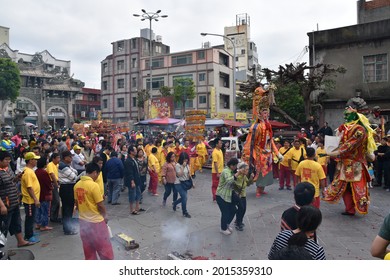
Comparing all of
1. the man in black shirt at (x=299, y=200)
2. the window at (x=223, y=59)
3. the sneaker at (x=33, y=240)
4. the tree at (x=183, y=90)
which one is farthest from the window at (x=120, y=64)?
the man in black shirt at (x=299, y=200)

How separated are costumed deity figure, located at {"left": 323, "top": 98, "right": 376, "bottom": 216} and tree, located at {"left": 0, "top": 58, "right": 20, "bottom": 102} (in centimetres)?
2720

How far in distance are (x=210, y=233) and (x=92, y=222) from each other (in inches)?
93.6

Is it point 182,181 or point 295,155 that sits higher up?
point 295,155

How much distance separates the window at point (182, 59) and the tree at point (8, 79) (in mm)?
16958

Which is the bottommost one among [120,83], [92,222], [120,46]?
[92,222]

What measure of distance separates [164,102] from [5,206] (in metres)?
26.4

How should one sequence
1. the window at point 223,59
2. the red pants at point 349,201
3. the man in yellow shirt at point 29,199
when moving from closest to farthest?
the man in yellow shirt at point 29,199 → the red pants at point 349,201 → the window at point 223,59

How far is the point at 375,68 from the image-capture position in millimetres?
17141

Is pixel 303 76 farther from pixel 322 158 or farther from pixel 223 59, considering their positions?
pixel 223 59

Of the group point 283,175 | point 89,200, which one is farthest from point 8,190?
point 283,175

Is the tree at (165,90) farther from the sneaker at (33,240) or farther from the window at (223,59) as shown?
the sneaker at (33,240)

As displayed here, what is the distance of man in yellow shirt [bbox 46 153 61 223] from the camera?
6.48 metres

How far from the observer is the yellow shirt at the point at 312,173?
6145 mm

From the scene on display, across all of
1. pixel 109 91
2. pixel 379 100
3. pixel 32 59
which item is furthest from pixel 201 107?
pixel 379 100
